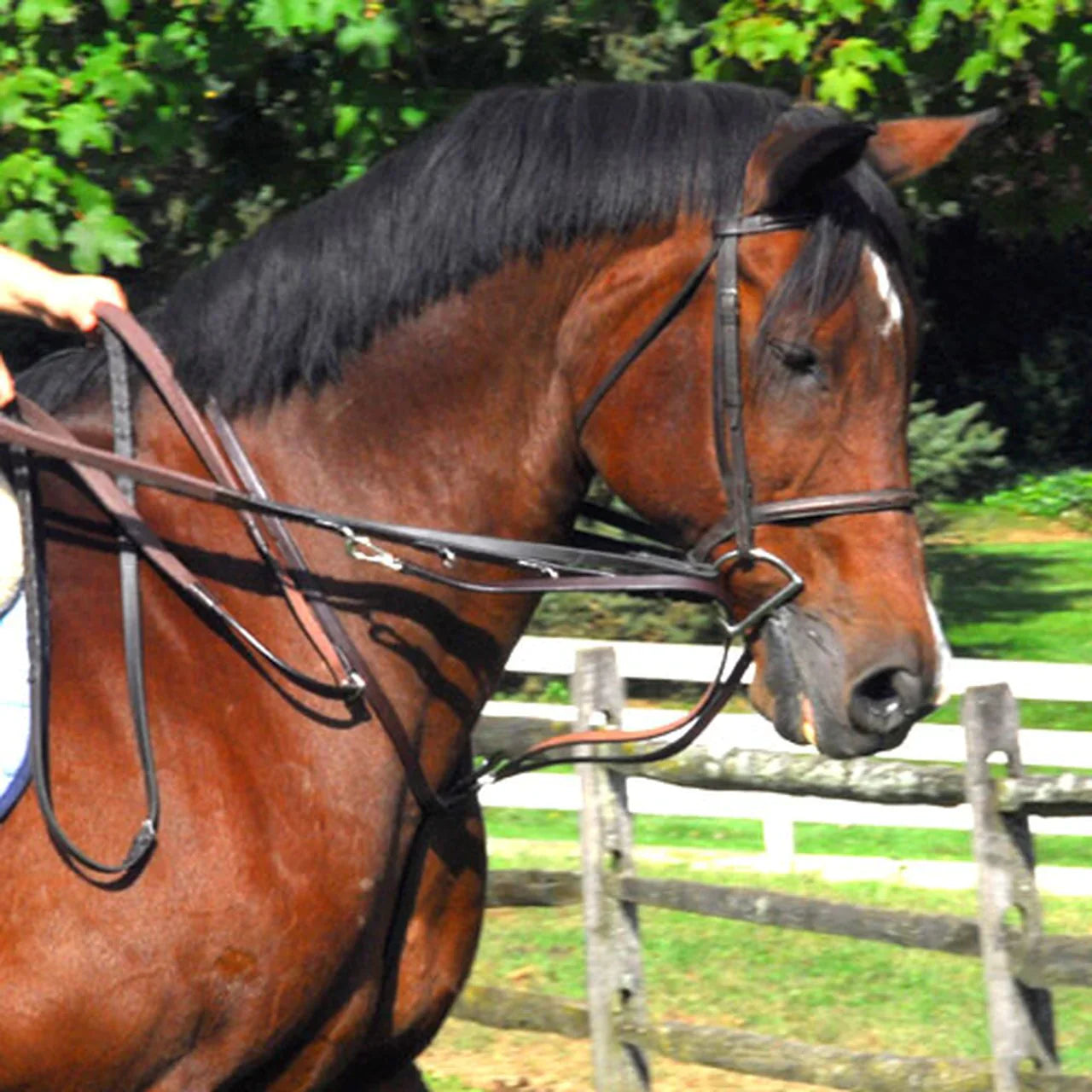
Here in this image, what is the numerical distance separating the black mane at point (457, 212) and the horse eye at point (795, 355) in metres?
0.24

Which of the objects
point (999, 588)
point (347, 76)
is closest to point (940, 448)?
point (999, 588)

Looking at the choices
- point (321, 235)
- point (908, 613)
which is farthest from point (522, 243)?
point (908, 613)

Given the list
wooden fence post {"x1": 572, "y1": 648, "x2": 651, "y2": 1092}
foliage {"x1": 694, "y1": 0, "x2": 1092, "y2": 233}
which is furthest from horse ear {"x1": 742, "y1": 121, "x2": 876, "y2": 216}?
foliage {"x1": 694, "y1": 0, "x2": 1092, "y2": 233}

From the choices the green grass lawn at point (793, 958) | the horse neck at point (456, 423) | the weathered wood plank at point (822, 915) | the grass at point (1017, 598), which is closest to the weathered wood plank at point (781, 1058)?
the weathered wood plank at point (822, 915)

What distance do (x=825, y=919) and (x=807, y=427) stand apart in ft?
10.6

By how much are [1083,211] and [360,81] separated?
366cm

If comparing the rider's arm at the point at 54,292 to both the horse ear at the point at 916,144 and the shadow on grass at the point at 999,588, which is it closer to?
the horse ear at the point at 916,144

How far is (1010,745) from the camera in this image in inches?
223

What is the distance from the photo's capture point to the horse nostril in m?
3.02

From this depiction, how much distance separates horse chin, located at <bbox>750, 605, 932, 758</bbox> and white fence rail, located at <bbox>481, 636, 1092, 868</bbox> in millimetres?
5203

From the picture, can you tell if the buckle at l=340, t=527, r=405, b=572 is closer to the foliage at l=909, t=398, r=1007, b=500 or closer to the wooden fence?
the wooden fence

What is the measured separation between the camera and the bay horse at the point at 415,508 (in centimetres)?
302

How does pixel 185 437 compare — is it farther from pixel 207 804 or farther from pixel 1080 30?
pixel 1080 30

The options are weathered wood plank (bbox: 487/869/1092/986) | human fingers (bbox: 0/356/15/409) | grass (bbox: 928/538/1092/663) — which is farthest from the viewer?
grass (bbox: 928/538/1092/663)
